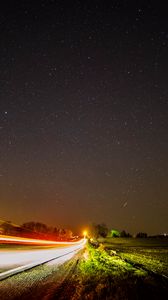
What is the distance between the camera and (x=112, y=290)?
363 inches

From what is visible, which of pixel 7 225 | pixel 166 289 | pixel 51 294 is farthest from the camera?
pixel 7 225

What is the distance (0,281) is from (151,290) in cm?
430

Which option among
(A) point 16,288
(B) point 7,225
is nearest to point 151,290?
(A) point 16,288

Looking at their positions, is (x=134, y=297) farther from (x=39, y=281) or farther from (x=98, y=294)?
(x=39, y=281)

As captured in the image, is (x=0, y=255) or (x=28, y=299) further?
(x=0, y=255)

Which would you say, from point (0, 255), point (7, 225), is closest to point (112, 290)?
point (0, 255)

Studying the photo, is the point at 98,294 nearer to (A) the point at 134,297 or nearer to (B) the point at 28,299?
(A) the point at 134,297

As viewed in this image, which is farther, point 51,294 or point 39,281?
point 39,281

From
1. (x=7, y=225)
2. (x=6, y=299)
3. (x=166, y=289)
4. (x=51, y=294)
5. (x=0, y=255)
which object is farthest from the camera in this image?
(x=7, y=225)

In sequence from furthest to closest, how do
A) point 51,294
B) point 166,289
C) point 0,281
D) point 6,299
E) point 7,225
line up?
point 7,225, point 166,289, point 0,281, point 51,294, point 6,299

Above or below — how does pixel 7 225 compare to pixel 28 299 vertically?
above

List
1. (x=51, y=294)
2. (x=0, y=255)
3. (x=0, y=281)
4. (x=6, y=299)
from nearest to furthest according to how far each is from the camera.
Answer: (x=6, y=299), (x=51, y=294), (x=0, y=281), (x=0, y=255)

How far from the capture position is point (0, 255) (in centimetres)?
1187

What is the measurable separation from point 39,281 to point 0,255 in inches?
100
